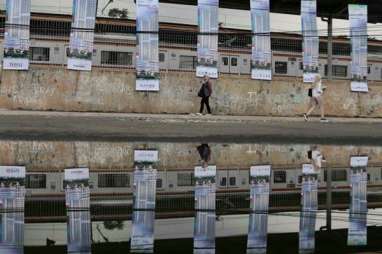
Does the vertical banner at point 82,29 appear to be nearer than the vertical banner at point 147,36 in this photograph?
Yes

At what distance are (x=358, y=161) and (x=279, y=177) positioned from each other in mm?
2734

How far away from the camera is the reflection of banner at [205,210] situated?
6.46 m

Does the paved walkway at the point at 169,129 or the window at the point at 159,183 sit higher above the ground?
the paved walkway at the point at 169,129

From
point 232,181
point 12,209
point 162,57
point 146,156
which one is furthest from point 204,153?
point 162,57

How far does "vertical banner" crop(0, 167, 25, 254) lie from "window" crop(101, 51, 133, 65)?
1464 cm

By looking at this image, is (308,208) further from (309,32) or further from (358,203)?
(309,32)

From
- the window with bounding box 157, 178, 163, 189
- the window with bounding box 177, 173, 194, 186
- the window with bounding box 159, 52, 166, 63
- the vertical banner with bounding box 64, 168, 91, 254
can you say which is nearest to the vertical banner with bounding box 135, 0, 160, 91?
the window with bounding box 159, 52, 166, 63

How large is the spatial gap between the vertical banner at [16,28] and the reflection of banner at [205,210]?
1254 centimetres

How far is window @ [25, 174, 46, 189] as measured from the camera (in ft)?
29.2

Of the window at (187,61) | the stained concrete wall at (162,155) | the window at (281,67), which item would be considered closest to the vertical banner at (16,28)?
the window at (187,61)

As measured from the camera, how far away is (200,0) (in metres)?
23.2

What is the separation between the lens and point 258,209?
26.9ft

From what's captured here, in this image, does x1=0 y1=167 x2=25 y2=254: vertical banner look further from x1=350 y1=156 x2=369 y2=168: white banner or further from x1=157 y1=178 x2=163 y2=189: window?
x1=350 y1=156 x2=369 y2=168: white banner

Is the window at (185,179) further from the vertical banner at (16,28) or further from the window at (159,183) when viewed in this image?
the vertical banner at (16,28)
